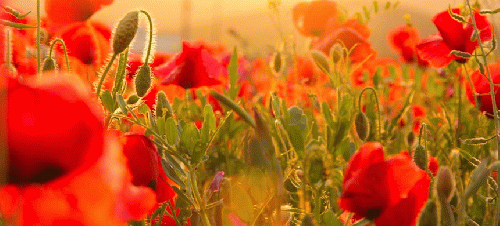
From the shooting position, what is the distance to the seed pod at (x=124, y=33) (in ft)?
1.38

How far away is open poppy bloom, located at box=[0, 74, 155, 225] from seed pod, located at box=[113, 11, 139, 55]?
0.60 ft

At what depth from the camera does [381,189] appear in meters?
0.48

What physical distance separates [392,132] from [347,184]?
536mm

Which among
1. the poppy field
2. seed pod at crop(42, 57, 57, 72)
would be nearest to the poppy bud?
the poppy field

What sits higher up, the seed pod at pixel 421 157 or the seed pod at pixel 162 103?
the seed pod at pixel 162 103

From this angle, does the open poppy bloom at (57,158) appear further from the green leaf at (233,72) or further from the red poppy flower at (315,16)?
the red poppy flower at (315,16)

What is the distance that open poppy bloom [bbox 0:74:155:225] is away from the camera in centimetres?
23


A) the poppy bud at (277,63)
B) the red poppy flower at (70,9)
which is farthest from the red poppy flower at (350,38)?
the red poppy flower at (70,9)

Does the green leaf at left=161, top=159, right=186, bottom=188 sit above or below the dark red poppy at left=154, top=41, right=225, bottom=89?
below

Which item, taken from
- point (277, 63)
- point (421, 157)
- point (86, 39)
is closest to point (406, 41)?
point (277, 63)

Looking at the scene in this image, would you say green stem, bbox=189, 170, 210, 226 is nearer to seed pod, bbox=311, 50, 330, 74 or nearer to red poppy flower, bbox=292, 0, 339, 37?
seed pod, bbox=311, 50, 330, 74

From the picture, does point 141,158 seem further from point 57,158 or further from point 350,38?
point 350,38

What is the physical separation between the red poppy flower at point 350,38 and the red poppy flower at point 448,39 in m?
0.17

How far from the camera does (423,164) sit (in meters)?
0.53
